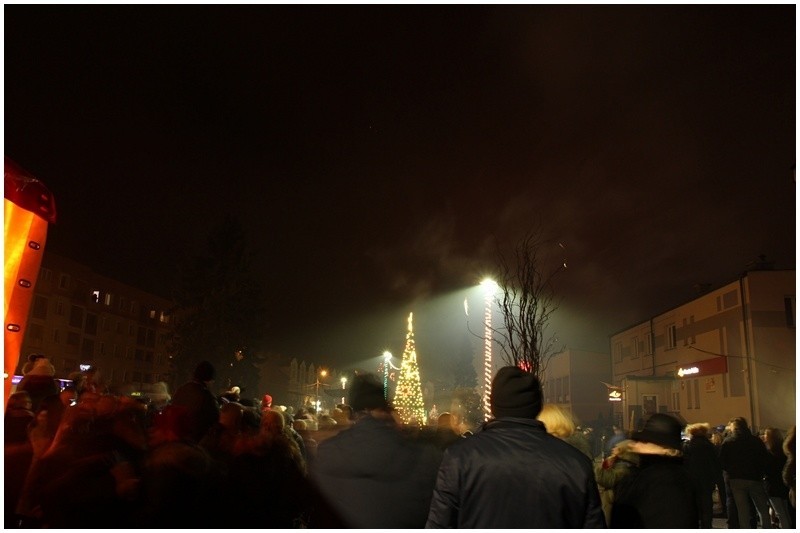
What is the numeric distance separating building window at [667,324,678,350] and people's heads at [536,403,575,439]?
4055cm

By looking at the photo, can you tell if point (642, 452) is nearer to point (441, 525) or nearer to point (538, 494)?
point (538, 494)

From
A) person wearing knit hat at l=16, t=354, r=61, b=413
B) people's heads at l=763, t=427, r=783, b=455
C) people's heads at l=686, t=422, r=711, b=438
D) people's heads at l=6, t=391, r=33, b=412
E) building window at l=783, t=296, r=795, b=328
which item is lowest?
people's heads at l=763, t=427, r=783, b=455

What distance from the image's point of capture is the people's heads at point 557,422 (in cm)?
586

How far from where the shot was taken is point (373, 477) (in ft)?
13.9

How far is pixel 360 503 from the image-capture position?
4191mm

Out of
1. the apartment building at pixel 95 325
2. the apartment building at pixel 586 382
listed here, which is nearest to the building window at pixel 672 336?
the apartment building at pixel 586 382

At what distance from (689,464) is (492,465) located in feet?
27.1

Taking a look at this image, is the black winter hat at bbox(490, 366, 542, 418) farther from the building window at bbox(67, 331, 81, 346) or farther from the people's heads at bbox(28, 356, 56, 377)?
the building window at bbox(67, 331, 81, 346)

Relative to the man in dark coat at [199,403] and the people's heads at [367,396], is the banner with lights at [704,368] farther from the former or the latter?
the people's heads at [367,396]

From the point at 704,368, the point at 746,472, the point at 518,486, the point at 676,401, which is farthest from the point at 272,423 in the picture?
the point at 676,401

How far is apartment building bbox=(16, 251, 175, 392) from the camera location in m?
54.0

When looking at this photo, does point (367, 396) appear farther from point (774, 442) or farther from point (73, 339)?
point (73, 339)

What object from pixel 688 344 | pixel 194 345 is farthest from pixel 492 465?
pixel 194 345

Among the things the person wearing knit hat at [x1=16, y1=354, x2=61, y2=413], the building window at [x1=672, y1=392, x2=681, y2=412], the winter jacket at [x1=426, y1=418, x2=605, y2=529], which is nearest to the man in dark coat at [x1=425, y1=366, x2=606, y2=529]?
the winter jacket at [x1=426, y1=418, x2=605, y2=529]
